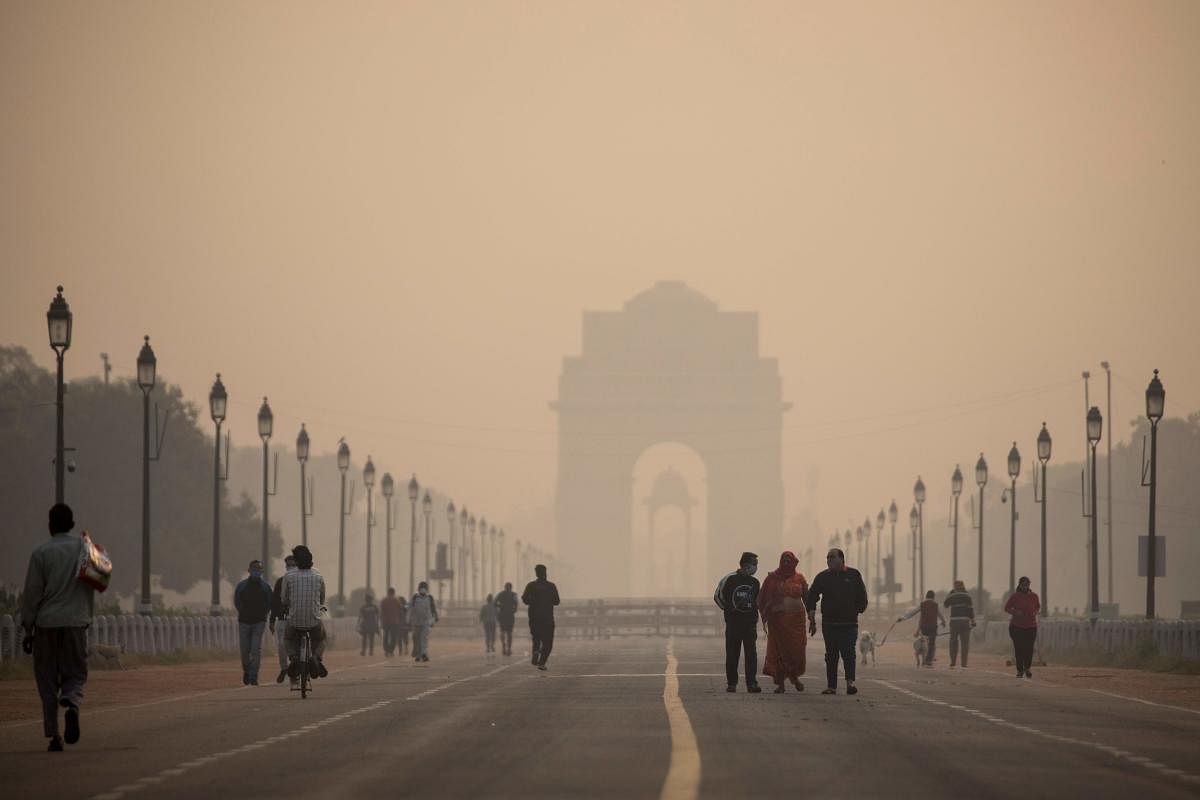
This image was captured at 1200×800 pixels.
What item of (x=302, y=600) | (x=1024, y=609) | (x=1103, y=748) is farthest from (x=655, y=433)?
(x=1103, y=748)

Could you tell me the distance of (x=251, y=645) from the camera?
32094 millimetres

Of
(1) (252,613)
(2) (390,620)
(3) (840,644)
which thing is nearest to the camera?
(3) (840,644)

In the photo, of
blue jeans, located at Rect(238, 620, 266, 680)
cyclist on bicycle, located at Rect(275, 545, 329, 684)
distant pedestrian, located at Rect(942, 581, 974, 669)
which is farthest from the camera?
distant pedestrian, located at Rect(942, 581, 974, 669)

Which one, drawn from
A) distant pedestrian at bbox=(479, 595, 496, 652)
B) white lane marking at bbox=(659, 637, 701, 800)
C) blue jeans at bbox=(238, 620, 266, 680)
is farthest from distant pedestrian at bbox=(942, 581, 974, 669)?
white lane marking at bbox=(659, 637, 701, 800)

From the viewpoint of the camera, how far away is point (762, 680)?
32.2 metres

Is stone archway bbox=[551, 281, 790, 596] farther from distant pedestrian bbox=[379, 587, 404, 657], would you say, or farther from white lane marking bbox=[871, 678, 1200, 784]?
white lane marking bbox=[871, 678, 1200, 784]

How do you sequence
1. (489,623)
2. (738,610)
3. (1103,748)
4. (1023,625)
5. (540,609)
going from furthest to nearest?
(489,623), (540,609), (1023,625), (738,610), (1103,748)

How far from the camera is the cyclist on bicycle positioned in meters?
26.4

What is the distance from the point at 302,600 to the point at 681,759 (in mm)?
10928

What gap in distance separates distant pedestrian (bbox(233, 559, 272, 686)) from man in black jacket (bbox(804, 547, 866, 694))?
8139 mm

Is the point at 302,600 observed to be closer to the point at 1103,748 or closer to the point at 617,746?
the point at 617,746

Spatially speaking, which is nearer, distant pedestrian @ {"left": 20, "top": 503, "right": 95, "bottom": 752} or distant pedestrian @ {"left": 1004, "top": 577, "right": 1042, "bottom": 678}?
distant pedestrian @ {"left": 20, "top": 503, "right": 95, "bottom": 752}

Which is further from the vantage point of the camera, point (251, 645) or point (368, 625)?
point (368, 625)

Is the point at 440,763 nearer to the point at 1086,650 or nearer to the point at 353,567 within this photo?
the point at 1086,650
